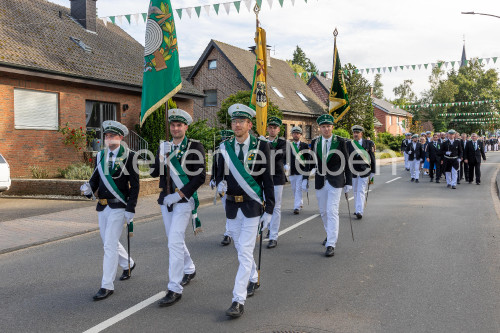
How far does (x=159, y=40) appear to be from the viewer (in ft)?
18.4

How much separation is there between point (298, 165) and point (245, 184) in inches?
210

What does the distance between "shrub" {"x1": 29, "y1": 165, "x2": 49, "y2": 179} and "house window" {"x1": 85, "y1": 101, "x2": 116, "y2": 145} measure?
3.06 metres

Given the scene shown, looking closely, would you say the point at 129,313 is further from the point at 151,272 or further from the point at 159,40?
the point at 159,40

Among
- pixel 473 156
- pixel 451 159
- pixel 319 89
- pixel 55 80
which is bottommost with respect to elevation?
pixel 451 159

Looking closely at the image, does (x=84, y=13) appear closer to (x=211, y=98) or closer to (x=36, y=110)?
(x=36, y=110)

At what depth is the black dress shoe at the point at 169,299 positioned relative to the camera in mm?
4582

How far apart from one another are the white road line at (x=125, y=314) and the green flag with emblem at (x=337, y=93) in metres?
8.65

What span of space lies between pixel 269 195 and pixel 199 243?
3150 millimetres

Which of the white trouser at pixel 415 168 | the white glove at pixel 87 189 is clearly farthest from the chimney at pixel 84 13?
the white glove at pixel 87 189

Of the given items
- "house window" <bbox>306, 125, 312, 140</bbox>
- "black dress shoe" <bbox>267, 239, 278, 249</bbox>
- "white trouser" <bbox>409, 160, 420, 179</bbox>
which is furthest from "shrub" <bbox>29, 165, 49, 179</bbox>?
"house window" <bbox>306, 125, 312, 140</bbox>

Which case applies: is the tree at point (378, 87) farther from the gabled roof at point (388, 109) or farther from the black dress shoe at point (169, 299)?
the black dress shoe at point (169, 299)

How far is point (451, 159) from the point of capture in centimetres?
1633

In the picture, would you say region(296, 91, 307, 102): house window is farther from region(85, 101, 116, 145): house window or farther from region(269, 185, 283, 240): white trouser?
region(269, 185, 283, 240): white trouser

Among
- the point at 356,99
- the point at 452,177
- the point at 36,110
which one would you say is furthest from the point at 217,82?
the point at 452,177
